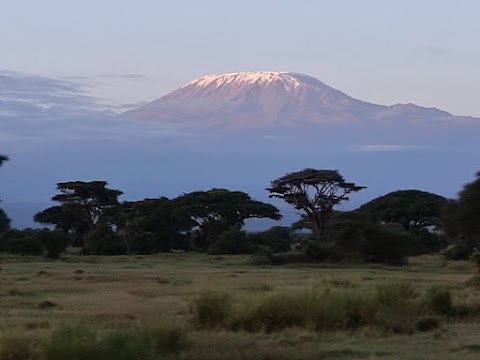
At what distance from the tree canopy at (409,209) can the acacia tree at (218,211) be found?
6.68m

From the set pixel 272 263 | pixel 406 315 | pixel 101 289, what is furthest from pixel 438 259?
pixel 406 315

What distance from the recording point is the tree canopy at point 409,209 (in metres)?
53.2

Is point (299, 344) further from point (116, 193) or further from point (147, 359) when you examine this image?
point (116, 193)

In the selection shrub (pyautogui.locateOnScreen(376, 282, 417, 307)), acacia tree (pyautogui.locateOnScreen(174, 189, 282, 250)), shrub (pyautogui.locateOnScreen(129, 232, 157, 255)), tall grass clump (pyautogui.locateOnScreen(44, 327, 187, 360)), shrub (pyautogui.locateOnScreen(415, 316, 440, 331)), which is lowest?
shrub (pyautogui.locateOnScreen(415, 316, 440, 331))

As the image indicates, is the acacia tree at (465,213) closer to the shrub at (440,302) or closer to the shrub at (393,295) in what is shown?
the shrub at (440,302)

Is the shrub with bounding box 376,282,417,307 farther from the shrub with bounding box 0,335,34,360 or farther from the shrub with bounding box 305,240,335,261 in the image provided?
the shrub with bounding box 305,240,335,261

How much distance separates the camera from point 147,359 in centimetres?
980

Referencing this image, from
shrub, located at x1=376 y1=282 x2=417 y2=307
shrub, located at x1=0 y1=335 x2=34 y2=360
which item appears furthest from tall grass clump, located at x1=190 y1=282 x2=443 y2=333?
shrub, located at x1=0 y1=335 x2=34 y2=360

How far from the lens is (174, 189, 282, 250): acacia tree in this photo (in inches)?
2121

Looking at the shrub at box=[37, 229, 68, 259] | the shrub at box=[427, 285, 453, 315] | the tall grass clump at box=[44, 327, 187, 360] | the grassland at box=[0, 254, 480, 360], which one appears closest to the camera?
the tall grass clump at box=[44, 327, 187, 360]

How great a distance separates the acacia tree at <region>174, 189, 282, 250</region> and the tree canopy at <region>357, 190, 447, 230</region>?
6.68 m

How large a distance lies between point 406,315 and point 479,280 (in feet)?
31.5

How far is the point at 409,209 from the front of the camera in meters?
53.3

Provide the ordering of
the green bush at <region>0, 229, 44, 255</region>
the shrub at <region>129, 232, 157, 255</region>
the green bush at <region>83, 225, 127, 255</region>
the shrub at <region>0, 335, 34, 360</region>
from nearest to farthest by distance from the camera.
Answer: the shrub at <region>0, 335, 34, 360</region> → the green bush at <region>0, 229, 44, 255</region> → the green bush at <region>83, 225, 127, 255</region> → the shrub at <region>129, 232, 157, 255</region>
